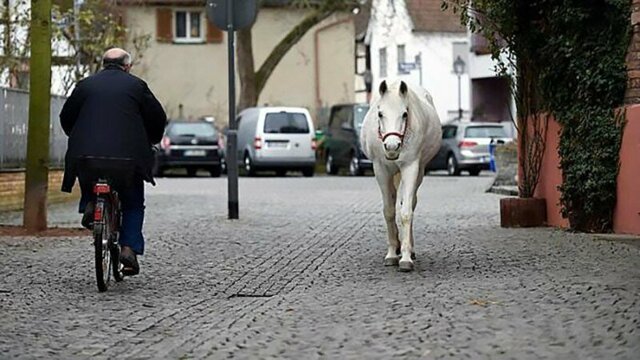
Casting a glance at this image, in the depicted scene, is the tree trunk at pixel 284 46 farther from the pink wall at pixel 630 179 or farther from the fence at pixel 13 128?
the pink wall at pixel 630 179

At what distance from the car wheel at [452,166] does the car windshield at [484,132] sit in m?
0.89

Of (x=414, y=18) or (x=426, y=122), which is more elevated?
(x=414, y=18)

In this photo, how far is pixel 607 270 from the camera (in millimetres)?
10523

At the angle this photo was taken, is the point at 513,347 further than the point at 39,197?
No

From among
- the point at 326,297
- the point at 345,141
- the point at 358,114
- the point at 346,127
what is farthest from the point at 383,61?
the point at 326,297

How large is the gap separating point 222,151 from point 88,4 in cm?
1333

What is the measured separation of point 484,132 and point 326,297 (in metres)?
28.5

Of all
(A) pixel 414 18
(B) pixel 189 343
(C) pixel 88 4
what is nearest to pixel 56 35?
(C) pixel 88 4

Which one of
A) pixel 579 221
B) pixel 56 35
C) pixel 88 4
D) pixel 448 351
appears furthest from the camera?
pixel 88 4

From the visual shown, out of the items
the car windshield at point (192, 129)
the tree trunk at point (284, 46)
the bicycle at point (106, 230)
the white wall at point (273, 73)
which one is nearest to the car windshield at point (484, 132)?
the car windshield at point (192, 129)

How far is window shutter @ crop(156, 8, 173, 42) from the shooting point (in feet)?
166

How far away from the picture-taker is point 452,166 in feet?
126

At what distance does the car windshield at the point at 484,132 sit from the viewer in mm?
37500

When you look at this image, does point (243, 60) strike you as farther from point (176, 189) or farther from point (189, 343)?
point (189, 343)
